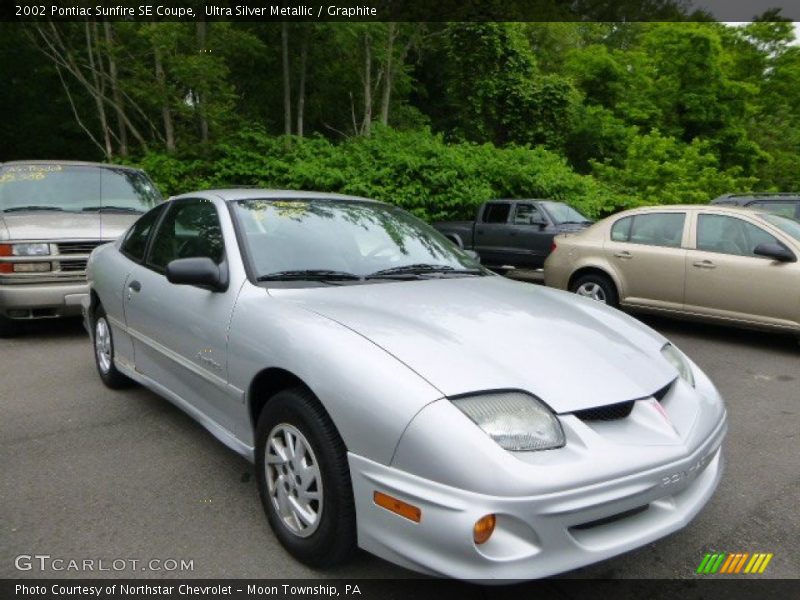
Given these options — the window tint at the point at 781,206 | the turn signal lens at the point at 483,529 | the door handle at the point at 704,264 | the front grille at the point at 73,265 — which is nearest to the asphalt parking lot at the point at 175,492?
the turn signal lens at the point at 483,529

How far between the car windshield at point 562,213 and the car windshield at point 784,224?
5.12 metres

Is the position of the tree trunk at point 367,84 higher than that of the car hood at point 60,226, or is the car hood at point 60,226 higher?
the tree trunk at point 367,84

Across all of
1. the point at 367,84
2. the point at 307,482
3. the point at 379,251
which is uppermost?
the point at 367,84

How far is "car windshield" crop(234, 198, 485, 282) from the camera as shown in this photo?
3.31 metres

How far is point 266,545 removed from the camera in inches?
109

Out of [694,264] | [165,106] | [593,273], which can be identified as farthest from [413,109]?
[694,264]

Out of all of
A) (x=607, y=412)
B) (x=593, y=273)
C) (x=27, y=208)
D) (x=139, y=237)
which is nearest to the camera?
(x=607, y=412)

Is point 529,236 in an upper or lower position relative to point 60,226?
lower

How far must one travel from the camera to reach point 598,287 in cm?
787

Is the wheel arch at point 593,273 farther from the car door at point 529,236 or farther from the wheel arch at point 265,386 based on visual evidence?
the wheel arch at point 265,386

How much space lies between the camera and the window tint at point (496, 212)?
1254 cm

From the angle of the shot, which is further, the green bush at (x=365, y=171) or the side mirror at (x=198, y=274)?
the green bush at (x=365, y=171)

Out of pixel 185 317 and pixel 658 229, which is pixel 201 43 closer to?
pixel 658 229

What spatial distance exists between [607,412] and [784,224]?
5478mm
